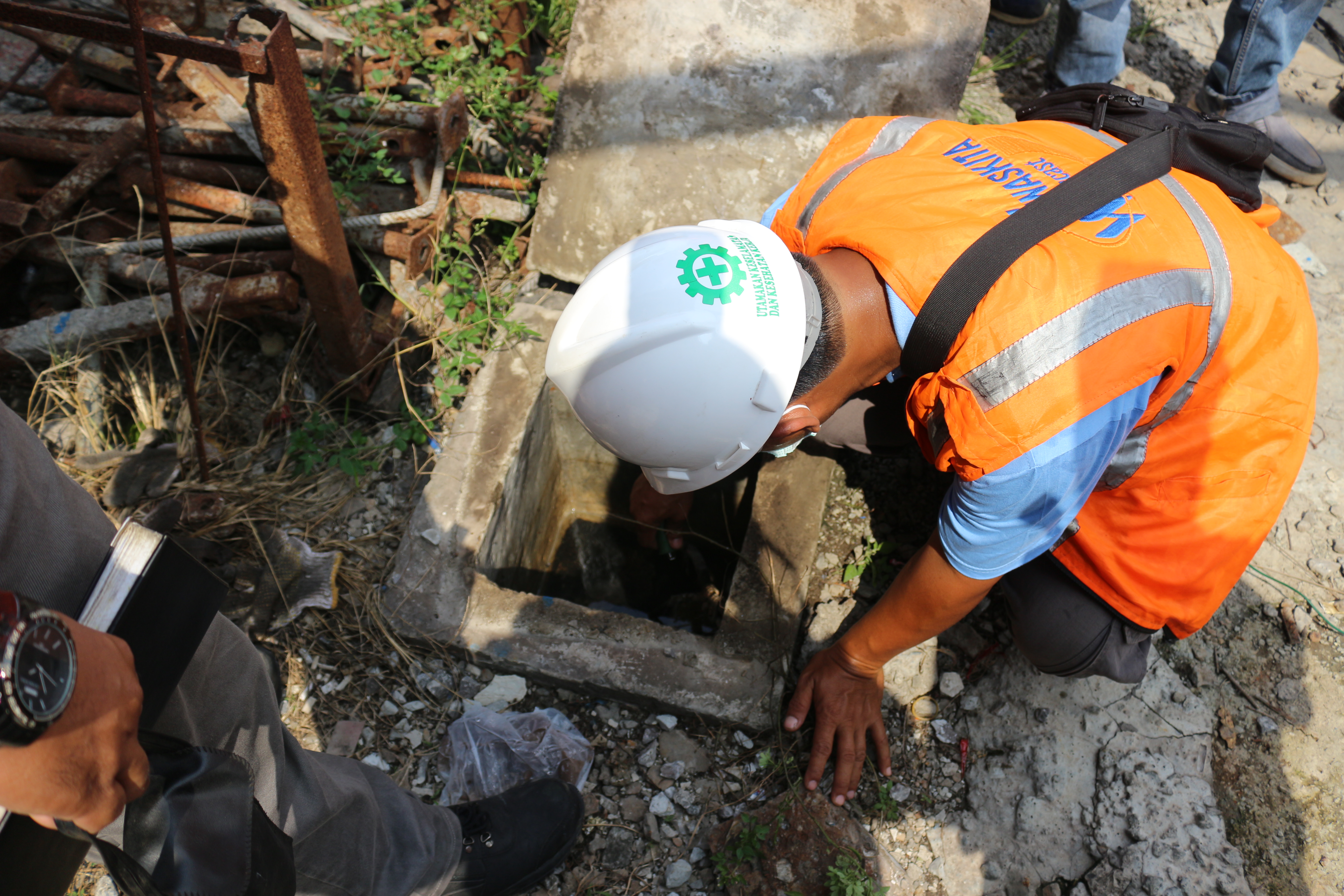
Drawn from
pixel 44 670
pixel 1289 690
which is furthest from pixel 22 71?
pixel 1289 690

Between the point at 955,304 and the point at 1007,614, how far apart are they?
1.29m

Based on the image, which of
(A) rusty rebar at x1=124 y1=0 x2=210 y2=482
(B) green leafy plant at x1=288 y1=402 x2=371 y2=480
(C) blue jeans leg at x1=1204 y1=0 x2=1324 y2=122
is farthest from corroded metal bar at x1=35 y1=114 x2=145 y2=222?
(C) blue jeans leg at x1=1204 y1=0 x2=1324 y2=122

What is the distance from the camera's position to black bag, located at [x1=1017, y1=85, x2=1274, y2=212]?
1649 millimetres

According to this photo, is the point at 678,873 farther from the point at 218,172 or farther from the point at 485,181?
the point at 218,172

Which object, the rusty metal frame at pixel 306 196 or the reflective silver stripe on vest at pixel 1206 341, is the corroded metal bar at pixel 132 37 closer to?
the rusty metal frame at pixel 306 196

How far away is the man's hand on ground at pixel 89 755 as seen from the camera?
0.81m

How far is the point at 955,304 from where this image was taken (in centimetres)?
143

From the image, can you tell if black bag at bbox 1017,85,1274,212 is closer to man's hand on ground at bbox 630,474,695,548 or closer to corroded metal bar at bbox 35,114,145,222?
man's hand on ground at bbox 630,474,695,548

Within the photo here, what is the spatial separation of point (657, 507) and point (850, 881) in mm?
1458

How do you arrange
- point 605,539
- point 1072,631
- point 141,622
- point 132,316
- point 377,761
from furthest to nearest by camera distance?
point 605,539 < point 132,316 < point 377,761 < point 1072,631 < point 141,622

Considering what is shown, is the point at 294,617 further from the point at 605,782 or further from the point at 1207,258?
the point at 1207,258

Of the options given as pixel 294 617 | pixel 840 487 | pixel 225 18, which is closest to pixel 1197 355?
pixel 840 487

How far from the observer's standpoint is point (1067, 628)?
6.31 feet

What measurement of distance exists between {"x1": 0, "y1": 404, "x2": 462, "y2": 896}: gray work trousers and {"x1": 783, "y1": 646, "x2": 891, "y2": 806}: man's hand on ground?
0.94 m
